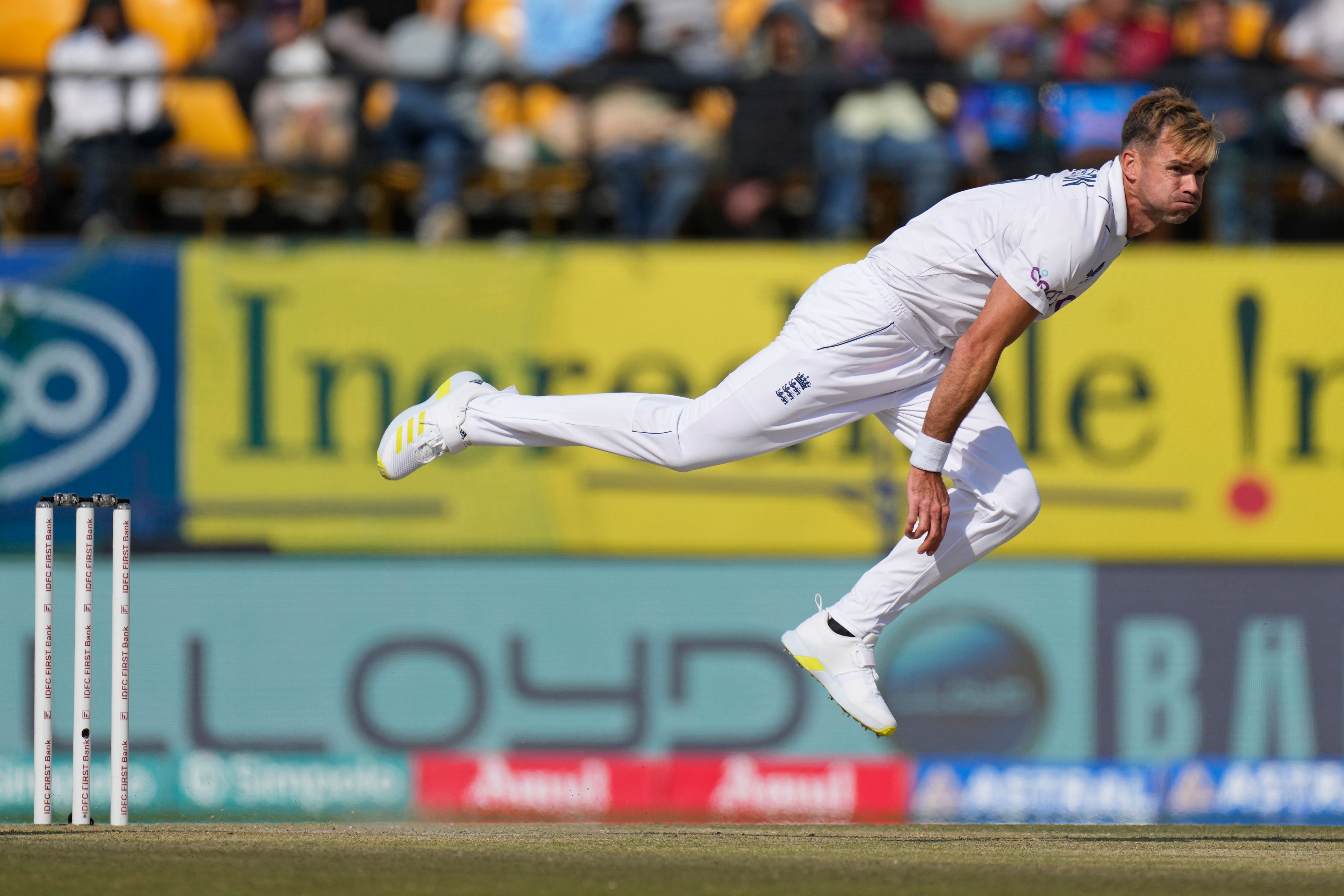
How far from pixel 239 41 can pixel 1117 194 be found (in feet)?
21.1

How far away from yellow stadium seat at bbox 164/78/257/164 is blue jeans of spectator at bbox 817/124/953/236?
3249mm

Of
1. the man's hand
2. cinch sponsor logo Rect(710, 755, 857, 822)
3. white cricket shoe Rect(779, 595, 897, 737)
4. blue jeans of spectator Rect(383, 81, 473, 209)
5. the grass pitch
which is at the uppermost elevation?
blue jeans of spectator Rect(383, 81, 473, 209)

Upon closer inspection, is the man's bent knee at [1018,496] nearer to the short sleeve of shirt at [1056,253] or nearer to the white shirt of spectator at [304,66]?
the short sleeve of shirt at [1056,253]

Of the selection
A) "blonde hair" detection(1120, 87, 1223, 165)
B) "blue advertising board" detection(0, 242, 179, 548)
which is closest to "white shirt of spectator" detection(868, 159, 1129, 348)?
"blonde hair" detection(1120, 87, 1223, 165)

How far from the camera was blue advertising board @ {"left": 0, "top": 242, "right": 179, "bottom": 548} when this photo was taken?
904 cm

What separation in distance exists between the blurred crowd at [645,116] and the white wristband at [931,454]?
3.85 m

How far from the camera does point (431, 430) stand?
6.45m

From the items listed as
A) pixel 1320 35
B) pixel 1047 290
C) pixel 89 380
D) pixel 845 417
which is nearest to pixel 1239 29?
pixel 1320 35

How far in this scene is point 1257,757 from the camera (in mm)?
9078

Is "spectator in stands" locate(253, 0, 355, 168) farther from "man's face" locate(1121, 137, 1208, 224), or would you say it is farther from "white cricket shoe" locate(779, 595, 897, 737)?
"man's face" locate(1121, 137, 1208, 224)

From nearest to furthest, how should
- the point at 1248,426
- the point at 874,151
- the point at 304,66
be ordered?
the point at 1248,426, the point at 874,151, the point at 304,66

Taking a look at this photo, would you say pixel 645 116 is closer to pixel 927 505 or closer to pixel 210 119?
pixel 210 119

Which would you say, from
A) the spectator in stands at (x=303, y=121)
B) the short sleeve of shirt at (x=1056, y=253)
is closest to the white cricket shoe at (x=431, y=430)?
the short sleeve of shirt at (x=1056, y=253)

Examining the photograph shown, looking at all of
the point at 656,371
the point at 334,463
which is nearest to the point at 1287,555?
the point at 656,371
